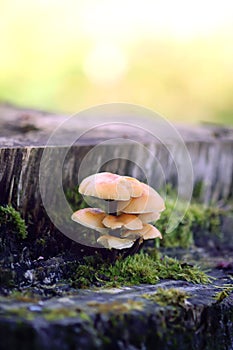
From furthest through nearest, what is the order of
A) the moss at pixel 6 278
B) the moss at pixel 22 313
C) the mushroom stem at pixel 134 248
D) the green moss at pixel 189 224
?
the green moss at pixel 189 224 → the mushroom stem at pixel 134 248 → the moss at pixel 6 278 → the moss at pixel 22 313

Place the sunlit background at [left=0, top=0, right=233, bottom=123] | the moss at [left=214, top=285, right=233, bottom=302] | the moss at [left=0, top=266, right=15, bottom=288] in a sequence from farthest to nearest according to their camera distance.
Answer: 1. the sunlit background at [left=0, top=0, right=233, bottom=123]
2. the moss at [left=214, top=285, right=233, bottom=302]
3. the moss at [left=0, top=266, right=15, bottom=288]

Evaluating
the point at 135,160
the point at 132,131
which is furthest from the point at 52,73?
the point at 135,160

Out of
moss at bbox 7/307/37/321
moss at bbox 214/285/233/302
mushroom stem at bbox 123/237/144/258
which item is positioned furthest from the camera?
mushroom stem at bbox 123/237/144/258

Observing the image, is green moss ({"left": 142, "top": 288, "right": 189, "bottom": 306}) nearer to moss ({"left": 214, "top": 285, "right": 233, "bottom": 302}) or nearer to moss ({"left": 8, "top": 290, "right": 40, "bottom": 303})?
moss ({"left": 214, "top": 285, "right": 233, "bottom": 302})

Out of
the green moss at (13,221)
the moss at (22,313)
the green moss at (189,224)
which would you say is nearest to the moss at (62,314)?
the moss at (22,313)

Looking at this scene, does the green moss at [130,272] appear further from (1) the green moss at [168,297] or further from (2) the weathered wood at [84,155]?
(2) the weathered wood at [84,155]

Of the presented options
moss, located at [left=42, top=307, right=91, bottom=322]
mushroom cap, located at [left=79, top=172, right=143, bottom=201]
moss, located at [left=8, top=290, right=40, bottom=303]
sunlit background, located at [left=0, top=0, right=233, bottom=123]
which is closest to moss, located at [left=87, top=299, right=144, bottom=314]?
moss, located at [left=42, top=307, right=91, bottom=322]

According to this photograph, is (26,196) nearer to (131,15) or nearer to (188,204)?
(188,204)
